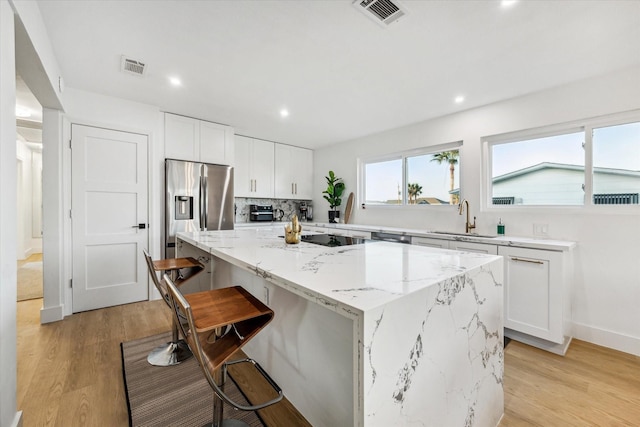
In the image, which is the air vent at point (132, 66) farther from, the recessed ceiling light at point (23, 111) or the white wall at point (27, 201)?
the white wall at point (27, 201)

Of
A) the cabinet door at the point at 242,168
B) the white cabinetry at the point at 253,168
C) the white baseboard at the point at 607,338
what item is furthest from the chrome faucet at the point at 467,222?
the cabinet door at the point at 242,168

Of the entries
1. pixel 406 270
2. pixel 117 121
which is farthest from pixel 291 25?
pixel 117 121

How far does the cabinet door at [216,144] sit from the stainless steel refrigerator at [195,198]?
0.17 m

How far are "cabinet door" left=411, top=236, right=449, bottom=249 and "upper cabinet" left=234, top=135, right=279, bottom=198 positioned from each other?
2.79 metres

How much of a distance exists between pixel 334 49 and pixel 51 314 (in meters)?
3.76

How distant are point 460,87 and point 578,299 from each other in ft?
7.67

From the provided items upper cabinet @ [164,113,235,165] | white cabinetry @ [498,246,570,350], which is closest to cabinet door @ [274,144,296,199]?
upper cabinet @ [164,113,235,165]

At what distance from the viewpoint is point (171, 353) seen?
84.9 inches

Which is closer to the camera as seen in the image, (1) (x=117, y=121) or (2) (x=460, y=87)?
(2) (x=460, y=87)

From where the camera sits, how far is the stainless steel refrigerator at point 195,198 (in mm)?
3488

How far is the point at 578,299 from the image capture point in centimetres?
258

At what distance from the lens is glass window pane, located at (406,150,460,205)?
3.63 meters

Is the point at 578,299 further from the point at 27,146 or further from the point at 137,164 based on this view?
the point at 27,146

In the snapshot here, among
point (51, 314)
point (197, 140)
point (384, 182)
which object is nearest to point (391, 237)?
point (384, 182)
